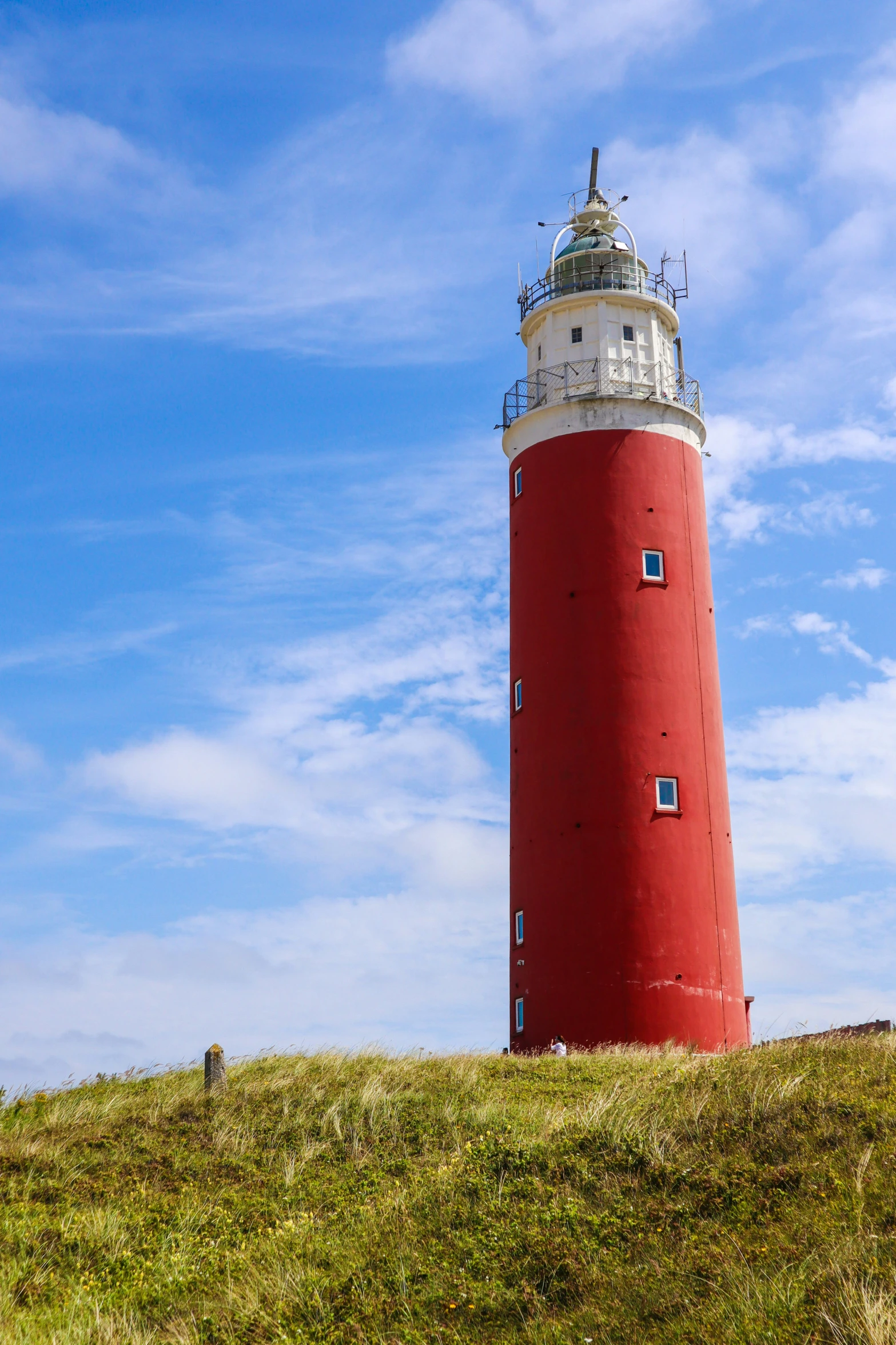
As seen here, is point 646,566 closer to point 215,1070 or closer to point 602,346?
point 602,346

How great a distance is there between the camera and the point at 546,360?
30125 mm

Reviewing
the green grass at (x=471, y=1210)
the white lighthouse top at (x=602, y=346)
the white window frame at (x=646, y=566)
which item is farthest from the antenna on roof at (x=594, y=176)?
the green grass at (x=471, y=1210)

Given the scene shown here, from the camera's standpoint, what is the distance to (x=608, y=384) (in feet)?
95.0

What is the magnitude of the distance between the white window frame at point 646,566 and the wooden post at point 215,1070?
1426 centimetres

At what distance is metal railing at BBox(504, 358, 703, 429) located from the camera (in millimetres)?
28922

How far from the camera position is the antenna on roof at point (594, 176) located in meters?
32.7

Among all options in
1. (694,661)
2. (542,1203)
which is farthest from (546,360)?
(542,1203)

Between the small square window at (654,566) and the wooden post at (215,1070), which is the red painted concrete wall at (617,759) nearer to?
the small square window at (654,566)

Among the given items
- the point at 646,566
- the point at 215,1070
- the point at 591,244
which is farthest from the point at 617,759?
the point at 591,244

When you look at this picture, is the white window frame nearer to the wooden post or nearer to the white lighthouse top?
the white lighthouse top

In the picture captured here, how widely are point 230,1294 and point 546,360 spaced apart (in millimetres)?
23896

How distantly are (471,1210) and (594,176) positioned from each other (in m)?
28.5

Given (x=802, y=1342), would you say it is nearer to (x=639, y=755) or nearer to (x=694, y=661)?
(x=639, y=755)

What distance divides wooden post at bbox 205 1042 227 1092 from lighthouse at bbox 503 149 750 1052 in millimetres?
8374
